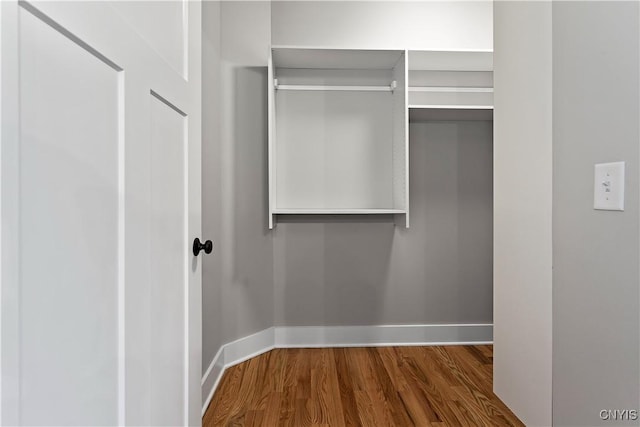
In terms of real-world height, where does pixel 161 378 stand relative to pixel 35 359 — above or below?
below

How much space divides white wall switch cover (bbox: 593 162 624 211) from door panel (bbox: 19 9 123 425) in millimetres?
1232

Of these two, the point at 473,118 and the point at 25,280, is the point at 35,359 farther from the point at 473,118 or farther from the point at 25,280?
the point at 473,118

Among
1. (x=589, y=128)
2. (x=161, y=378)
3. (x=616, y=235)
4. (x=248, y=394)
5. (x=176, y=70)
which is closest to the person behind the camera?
(x=161, y=378)

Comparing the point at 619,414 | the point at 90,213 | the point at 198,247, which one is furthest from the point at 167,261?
the point at 619,414

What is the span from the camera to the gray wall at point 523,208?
5.06ft

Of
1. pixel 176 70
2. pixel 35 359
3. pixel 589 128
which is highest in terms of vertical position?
pixel 176 70

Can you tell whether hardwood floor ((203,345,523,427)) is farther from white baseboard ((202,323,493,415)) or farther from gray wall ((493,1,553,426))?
gray wall ((493,1,553,426))

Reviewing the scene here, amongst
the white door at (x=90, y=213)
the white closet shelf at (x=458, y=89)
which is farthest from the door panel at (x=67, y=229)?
the white closet shelf at (x=458, y=89)

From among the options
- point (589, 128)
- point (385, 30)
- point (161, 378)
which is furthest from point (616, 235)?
point (385, 30)

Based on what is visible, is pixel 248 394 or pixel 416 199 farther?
pixel 416 199

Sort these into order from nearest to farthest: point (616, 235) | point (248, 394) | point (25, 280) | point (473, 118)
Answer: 1. point (25, 280)
2. point (616, 235)
3. point (248, 394)
4. point (473, 118)

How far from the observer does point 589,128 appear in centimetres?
127

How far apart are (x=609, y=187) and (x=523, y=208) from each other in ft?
1.79

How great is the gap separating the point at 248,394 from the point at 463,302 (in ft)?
5.20
